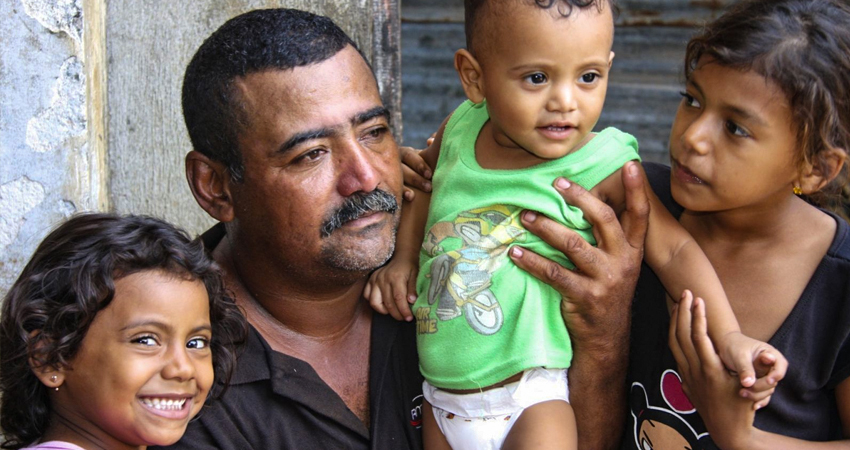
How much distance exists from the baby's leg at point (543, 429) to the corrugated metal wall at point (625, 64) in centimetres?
389

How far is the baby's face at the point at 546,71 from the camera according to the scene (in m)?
2.33

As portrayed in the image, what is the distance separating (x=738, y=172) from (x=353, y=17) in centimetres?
184

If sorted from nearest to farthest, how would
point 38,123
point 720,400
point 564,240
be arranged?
point 720,400, point 564,240, point 38,123

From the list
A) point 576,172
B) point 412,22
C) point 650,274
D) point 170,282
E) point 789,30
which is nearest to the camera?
point 789,30

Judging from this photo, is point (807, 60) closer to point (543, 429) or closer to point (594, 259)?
point (594, 259)

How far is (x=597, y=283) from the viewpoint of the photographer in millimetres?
2506

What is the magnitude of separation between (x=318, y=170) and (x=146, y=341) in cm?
69

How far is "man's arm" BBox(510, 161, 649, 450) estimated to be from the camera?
2463 mm

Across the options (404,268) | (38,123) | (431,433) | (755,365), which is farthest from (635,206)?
(38,123)

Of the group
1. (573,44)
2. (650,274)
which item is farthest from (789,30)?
(650,274)

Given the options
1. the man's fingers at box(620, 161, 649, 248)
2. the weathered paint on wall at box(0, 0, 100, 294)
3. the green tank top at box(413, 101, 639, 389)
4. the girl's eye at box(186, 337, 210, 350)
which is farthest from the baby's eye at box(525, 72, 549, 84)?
the weathered paint on wall at box(0, 0, 100, 294)

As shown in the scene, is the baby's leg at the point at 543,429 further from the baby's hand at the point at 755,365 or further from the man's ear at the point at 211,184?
the man's ear at the point at 211,184

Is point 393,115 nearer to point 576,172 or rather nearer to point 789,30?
point 576,172

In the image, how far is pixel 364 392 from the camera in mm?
2787
